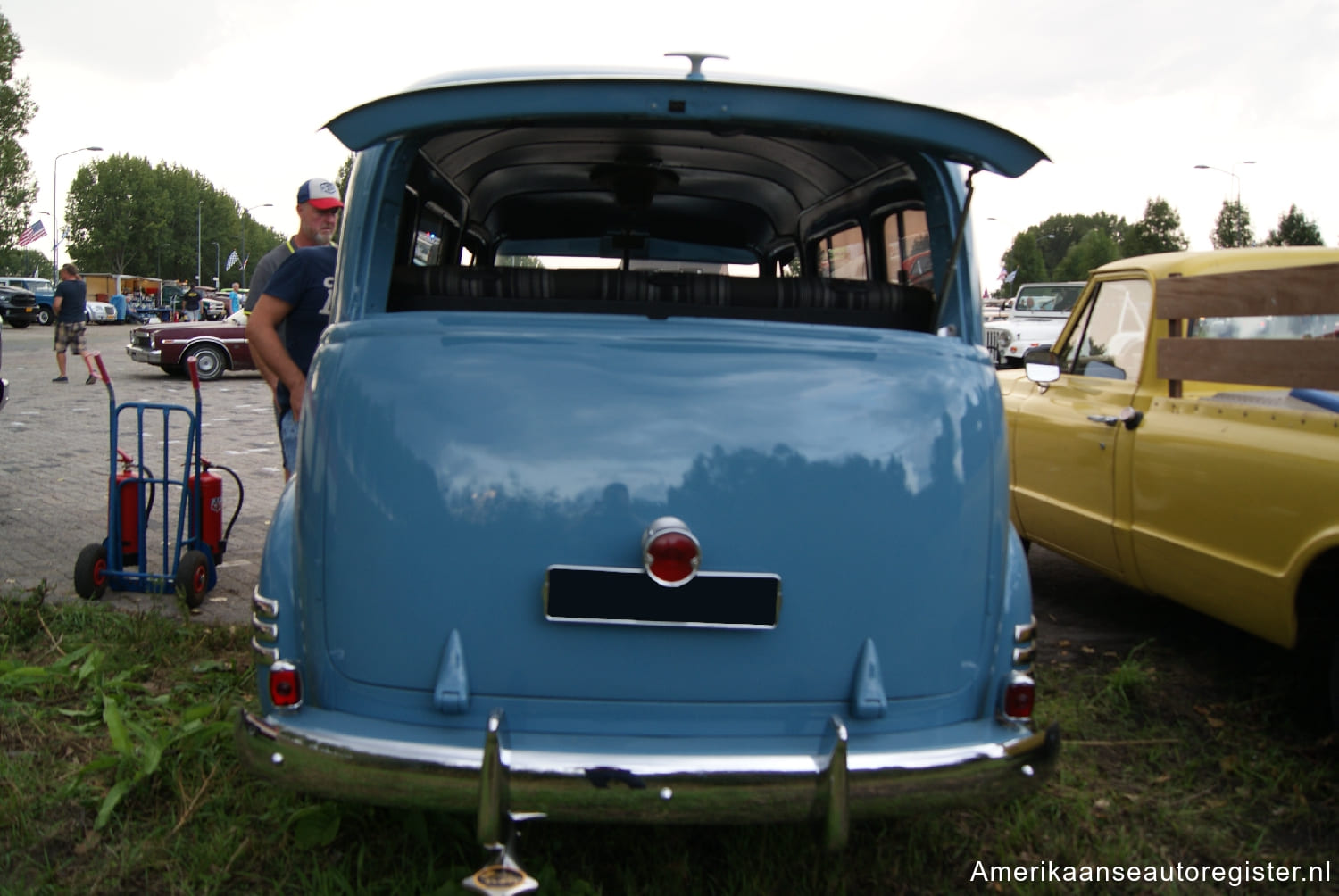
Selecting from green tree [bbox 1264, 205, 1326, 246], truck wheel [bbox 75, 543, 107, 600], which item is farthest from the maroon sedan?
green tree [bbox 1264, 205, 1326, 246]

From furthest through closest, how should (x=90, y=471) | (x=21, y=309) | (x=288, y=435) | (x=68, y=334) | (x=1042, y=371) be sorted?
1. (x=21, y=309)
2. (x=68, y=334)
3. (x=90, y=471)
4. (x=1042, y=371)
5. (x=288, y=435)

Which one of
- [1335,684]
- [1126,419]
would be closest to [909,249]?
[1126,419]

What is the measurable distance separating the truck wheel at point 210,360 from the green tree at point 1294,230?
168 feet

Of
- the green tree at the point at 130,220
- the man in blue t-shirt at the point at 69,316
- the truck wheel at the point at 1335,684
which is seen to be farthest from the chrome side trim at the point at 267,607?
the green tree at the point at 130,220

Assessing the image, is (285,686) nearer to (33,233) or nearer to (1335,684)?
(1335,684)

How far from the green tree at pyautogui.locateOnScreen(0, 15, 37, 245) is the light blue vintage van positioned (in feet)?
222

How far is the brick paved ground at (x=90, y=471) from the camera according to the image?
18.0 feet

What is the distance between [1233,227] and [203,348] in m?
51.8

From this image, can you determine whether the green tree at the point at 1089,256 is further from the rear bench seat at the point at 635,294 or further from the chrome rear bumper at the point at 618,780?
the chrome rear bumper at the point at 618,780

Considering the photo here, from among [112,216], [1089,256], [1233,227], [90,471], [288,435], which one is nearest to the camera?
[288,435]

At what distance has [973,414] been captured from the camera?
101 inches

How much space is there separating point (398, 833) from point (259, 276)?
127 inches

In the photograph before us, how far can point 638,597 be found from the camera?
2367 millimetres

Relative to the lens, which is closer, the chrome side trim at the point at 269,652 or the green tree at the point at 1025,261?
the chrome side trim at the point at 269,652
